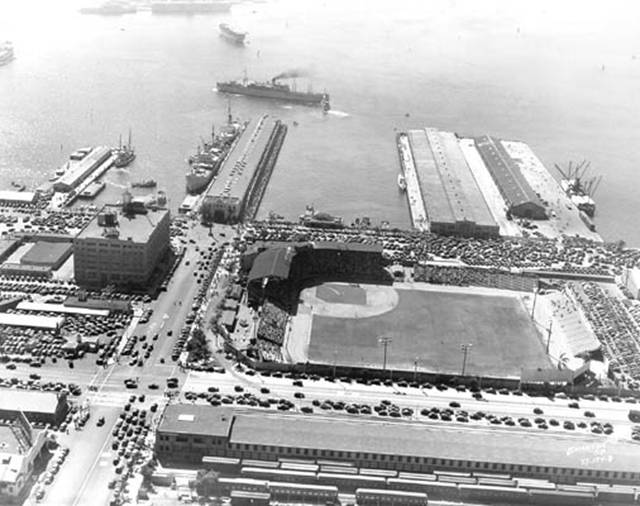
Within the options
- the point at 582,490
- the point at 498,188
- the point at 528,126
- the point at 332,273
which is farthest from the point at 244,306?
the point at 528,126

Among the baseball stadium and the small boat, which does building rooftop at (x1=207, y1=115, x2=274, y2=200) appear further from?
the baseball stadium

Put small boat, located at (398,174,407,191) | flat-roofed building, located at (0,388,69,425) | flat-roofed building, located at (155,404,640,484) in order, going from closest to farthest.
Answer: flat-roofed building, located at (155,404,640,484) < flat-roofed building, located at (0,388,69,425) < small boat, located at (398,174,407,191)

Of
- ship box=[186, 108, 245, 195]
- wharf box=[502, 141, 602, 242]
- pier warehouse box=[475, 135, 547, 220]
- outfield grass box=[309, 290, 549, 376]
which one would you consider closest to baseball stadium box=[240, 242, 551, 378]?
outfield grass box=[309, 290, 549, 376]

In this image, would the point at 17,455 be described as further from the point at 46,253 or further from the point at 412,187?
the point at 412,187

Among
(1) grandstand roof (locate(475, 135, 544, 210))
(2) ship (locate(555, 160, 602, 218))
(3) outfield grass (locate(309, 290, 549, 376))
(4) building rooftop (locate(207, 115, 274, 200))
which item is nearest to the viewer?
(3) outfield grass (locate(309, 290, 549, 376))

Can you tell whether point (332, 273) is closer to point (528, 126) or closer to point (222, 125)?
point (222, 125)

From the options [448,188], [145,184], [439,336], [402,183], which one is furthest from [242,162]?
[439,336]
